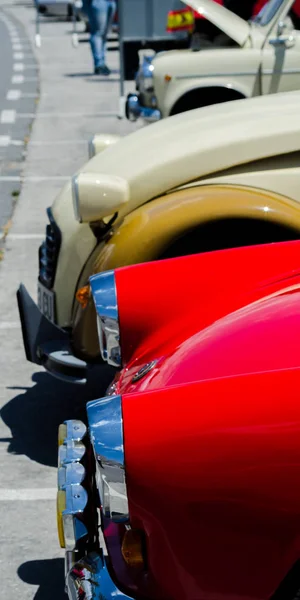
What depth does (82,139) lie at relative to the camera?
491 inches

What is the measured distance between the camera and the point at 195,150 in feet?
16.1

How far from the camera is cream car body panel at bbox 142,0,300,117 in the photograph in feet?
30.9

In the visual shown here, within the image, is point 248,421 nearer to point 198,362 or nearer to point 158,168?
point 198,362

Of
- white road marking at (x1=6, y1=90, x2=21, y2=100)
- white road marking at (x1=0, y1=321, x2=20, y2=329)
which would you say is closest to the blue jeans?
white road marking at (x1=6, y1=90, x2=21, y2=100)

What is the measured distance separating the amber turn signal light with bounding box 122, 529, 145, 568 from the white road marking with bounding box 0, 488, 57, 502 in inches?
72.4

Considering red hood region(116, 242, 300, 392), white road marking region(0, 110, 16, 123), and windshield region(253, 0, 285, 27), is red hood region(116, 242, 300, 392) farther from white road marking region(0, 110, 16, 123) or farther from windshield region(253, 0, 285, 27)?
white road marking region(0, 110, 16, 123)

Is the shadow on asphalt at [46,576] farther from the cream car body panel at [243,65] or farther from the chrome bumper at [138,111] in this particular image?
the chrome bumper at [138,111]

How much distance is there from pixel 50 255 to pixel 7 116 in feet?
30.8

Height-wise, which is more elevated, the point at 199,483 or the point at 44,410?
the point at 199,483

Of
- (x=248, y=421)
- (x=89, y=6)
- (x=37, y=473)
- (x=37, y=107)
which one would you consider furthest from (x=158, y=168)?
(x=89, y=6)

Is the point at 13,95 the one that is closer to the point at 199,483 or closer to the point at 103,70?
the point at 103,70

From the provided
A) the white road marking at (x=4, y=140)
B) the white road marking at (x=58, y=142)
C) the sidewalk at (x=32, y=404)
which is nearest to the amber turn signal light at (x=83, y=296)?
the sidewalk at (x=32, y=404)

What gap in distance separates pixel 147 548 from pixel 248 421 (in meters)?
0.40

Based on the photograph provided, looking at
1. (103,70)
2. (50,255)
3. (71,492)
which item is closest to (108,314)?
(71,492)
